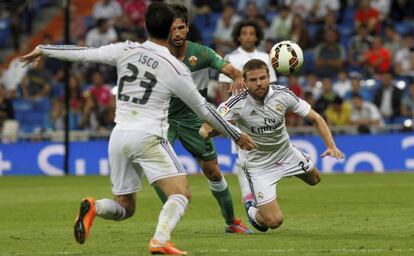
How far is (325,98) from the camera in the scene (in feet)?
80.1

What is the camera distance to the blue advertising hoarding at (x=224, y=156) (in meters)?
23.5

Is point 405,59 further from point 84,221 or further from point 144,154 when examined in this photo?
point 84,221

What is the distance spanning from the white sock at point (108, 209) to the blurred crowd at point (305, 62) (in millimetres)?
14518

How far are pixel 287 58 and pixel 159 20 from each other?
3747 millimetres

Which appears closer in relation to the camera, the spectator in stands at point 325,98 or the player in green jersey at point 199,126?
the player in green jersey at point 199,126

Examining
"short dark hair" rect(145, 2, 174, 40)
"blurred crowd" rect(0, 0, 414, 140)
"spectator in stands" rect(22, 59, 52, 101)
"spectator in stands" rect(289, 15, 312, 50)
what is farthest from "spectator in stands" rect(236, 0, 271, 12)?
"short dark hair" rect(145, 2, 174, 40)

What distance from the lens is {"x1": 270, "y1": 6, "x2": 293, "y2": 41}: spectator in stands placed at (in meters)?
26.9

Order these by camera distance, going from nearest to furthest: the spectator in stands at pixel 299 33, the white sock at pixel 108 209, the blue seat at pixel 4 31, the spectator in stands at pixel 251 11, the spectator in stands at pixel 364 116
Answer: the white sock at pixel 108 209, the spectator in stands at pixel 364 116, the spectator in stands at pixel 251 11, the spectator in stands at pixel 299 33, the blue seat at pixel 4 31

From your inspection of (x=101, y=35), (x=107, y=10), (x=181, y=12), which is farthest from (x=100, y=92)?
(x=181, y=12)

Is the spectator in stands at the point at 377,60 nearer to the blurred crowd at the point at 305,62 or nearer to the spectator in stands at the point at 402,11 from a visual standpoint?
the blurred crowd at the point at 305,62

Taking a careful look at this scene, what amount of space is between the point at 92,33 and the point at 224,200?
16076 millimetres

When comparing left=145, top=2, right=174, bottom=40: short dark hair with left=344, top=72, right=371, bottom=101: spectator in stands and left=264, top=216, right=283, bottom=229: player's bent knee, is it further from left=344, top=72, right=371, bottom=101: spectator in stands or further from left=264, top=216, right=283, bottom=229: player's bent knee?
left=344, top=72, right=371, bottom=101: spectator in stands

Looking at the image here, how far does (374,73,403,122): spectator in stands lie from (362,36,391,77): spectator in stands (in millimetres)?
759

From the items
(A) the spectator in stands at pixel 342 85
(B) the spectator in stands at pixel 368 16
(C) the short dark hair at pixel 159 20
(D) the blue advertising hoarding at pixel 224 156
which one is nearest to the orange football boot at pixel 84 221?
(C) the short dark hair at pixel 159 20
